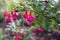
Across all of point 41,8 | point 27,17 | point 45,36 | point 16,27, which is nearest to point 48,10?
point 41,8

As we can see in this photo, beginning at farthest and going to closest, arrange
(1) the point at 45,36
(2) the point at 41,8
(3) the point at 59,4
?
1. (1) the point at 45,36
2. (3) the point at 59,4
3. (2) the point at 41,8

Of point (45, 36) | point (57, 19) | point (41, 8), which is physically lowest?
point (45, 36)

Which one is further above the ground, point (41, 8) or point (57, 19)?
point (41, 8)

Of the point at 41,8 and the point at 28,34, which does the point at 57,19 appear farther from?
the point at 28,34

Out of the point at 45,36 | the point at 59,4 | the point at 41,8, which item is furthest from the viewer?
the point at 45,36

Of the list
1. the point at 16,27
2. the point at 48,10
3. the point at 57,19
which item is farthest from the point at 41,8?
the point at 16,27

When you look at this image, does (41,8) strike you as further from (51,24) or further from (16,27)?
(16,27)

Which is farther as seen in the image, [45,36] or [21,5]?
[45,36]

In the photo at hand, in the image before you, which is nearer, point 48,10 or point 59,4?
point 48,10

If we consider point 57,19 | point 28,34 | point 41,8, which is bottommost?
point 28,34
